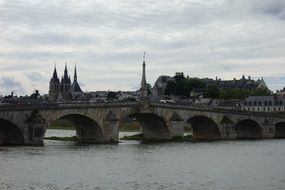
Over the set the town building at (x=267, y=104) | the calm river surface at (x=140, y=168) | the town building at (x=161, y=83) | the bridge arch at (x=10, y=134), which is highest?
the town building at (x=161, y=83)

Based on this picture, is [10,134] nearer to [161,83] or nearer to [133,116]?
[133,116]

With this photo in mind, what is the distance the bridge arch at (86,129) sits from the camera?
69500 millimetres

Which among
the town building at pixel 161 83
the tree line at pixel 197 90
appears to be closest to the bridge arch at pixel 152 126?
the tree line at pixel 197 90

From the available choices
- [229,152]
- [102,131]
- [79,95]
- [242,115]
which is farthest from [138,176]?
[79,95]

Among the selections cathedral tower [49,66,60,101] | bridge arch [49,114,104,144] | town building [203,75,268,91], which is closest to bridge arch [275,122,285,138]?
bridge arch [49,114,104,144]

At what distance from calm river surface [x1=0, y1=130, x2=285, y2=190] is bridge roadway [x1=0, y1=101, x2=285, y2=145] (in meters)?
5.41

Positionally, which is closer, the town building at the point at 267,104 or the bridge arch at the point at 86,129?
the bridge arch at the point at 86,129

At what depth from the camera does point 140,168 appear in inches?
1693

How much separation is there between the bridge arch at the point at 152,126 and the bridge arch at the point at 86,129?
677 cm

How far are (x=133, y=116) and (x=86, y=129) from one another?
8856 mm

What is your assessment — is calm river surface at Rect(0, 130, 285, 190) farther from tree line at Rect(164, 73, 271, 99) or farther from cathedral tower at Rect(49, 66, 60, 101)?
cathedral tower at Rect(49, 66, 60, 101)

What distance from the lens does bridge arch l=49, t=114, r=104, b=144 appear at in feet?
228

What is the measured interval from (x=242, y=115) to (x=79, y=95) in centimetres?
10432

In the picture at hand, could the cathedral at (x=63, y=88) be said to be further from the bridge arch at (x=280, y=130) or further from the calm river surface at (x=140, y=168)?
the calm river surface at (x=140, y=168)
